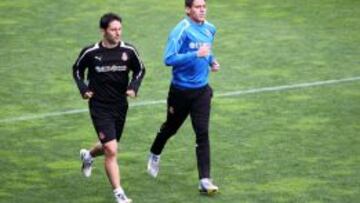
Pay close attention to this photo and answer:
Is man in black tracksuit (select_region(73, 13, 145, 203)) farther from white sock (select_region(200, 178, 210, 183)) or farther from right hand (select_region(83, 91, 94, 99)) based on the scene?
white sock (select_region(200, 178, 210, 183))

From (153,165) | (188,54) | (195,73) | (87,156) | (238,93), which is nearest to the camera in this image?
(188,54)

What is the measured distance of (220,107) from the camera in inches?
567

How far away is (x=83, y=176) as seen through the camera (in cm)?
1162

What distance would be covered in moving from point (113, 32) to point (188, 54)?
0.83 meters

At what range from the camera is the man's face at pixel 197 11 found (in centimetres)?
1070

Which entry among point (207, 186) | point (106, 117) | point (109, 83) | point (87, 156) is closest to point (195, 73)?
point (109, 83)

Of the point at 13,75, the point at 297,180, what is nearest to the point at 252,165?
the point at 297,180

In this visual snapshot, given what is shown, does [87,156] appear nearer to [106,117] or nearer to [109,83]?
[106,117]

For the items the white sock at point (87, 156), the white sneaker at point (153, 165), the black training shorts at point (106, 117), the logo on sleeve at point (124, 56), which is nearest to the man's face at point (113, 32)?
the logo on sleeve at point (124, 56)

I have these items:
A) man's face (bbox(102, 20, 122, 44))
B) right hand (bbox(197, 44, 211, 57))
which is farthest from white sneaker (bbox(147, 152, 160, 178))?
man's face (bbox(102, 20, 122, 44))

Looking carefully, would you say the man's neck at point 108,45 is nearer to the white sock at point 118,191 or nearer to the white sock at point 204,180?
the white sock at point 118,191

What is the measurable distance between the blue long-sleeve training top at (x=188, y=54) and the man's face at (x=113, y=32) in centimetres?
63

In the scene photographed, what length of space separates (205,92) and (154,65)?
5647 mm

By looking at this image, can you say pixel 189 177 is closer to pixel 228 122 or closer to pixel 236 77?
pixel 228 122
